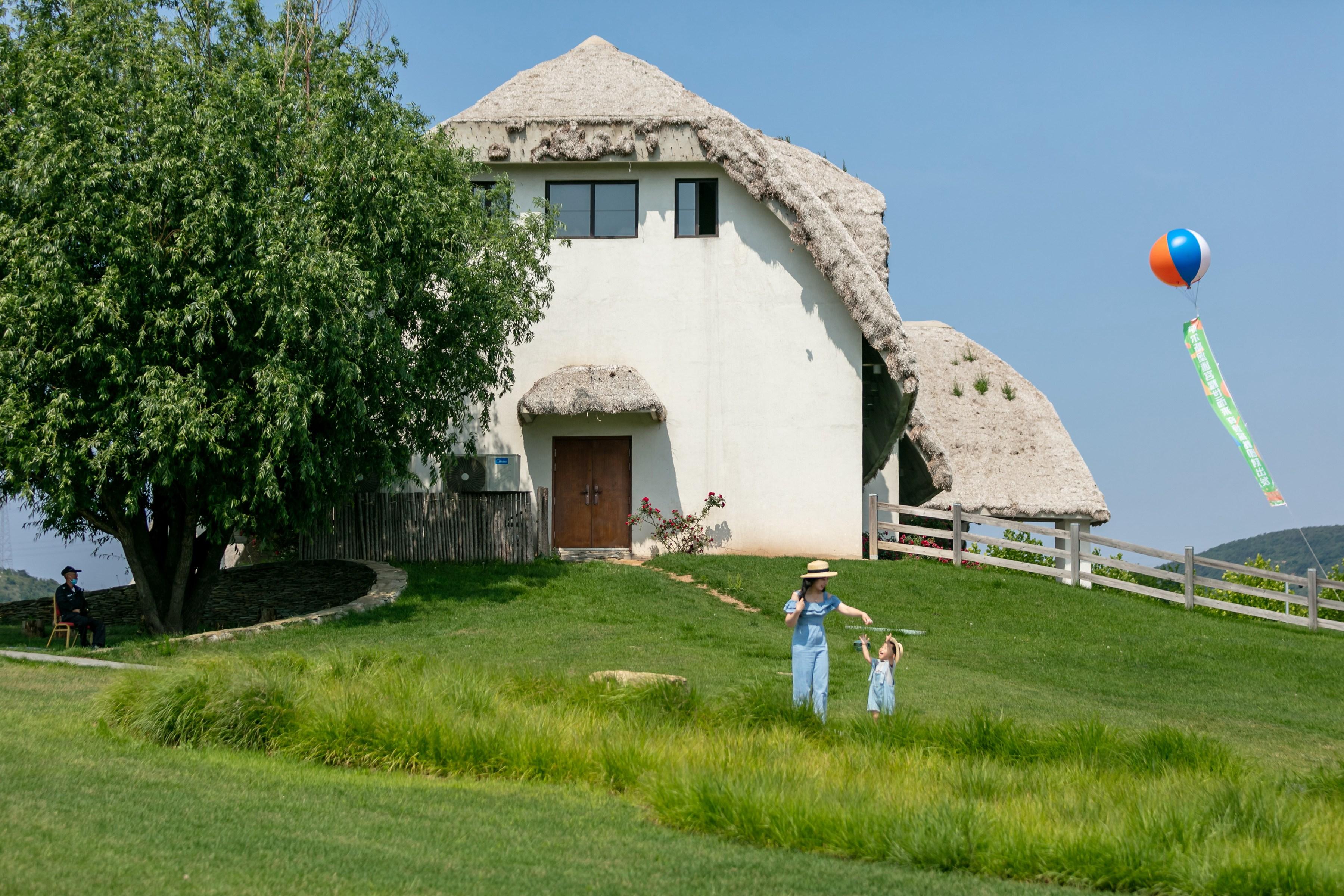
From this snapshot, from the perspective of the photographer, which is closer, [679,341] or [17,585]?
[679,341]

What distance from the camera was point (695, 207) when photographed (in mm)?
24547

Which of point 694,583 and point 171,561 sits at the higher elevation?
point 171,561

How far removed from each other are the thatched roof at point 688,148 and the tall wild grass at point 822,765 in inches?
514

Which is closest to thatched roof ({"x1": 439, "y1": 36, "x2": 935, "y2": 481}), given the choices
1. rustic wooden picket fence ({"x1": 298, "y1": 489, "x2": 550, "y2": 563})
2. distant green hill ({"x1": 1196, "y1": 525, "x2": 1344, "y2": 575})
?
rustic wooden picket fence ({"x1": 298, "y1": 489, "x2": 550, "y2": 563})

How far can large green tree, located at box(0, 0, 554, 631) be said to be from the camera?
53.1 ft

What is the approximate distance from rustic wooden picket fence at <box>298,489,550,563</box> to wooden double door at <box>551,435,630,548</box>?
1513mm

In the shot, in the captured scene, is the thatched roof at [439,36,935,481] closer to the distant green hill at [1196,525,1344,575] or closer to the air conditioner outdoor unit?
the air conditioner outdoor unit

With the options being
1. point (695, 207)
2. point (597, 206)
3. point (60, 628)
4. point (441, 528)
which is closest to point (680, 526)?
point (441, 528)

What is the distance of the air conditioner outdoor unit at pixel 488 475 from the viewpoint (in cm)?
2427

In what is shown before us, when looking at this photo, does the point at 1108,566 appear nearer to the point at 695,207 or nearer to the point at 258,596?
the point at 695,207

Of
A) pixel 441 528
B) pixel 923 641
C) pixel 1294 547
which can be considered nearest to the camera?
pixel 923 641

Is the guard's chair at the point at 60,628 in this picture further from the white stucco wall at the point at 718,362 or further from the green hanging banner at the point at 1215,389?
the green hanging banner at the point at 1215,389

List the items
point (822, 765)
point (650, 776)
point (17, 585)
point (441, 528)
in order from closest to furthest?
point (650, 776) → point (822, 765) → point (441, 528) → point (17, 585)

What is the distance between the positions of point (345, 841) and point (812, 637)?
506 cm
